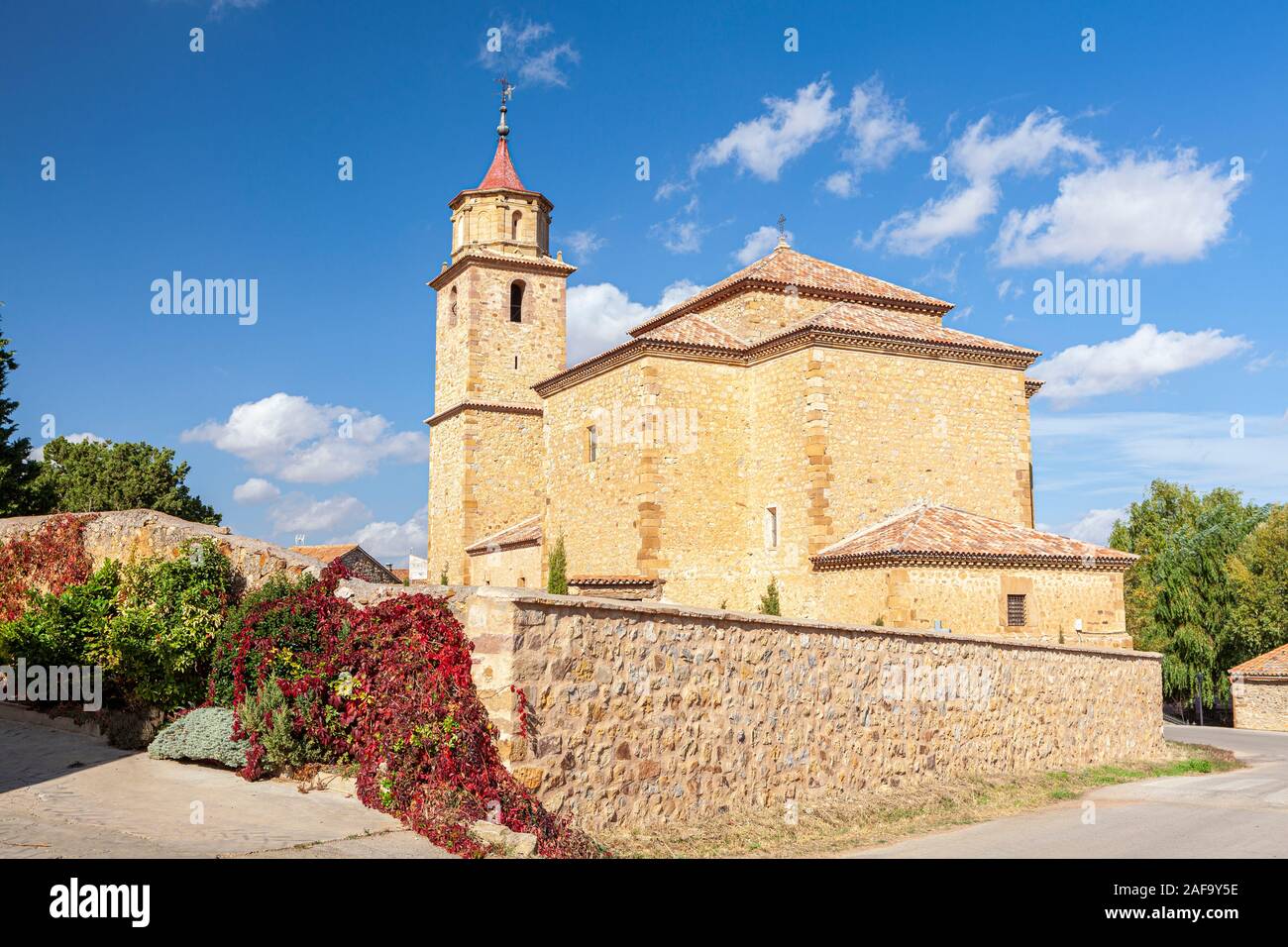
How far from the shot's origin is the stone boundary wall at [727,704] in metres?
8.73

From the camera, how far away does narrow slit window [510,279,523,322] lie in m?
36.9

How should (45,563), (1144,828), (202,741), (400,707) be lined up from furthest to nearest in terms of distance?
1. (45,563)
2. (1144,828)
3. (202,741)
4. (400,707)

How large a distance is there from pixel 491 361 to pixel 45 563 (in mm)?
24868

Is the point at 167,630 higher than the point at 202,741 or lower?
higher

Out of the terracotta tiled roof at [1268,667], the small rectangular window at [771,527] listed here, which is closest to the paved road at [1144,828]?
the small rectangular window at [771,527]

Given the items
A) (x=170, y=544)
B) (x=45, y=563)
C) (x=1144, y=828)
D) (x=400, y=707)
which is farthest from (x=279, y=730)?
(x=1144, y=828)

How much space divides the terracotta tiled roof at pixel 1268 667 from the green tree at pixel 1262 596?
877 cm

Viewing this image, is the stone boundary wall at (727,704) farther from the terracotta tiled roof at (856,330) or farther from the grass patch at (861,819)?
the terracotta tiled roof at (856,330)

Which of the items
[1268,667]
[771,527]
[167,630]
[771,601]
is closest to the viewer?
[167,630]

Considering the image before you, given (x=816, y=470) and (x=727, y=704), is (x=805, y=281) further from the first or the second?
(x=727, y=704)

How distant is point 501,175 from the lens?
122ft

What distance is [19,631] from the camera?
10633mm
